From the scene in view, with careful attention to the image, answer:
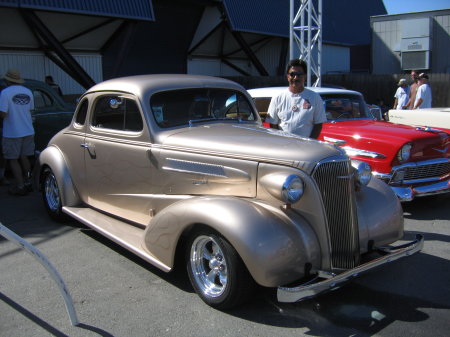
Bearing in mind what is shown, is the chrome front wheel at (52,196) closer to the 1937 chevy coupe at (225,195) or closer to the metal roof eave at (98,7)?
the 1937 chevy coupe at (225,195)

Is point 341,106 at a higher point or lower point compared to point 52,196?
higher

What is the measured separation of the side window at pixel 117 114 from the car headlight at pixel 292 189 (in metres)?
1.70

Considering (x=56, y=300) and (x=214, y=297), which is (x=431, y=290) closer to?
(x=214, y=297)

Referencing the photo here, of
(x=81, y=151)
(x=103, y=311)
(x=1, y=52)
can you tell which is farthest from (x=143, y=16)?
(x=103, y=311)

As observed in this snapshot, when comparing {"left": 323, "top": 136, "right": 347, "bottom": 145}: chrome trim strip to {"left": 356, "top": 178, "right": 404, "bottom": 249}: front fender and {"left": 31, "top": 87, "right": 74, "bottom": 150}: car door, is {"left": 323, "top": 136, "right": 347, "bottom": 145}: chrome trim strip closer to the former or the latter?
{"left": 356, "top": 178, "right": 404, "bottom": 249}: front fender

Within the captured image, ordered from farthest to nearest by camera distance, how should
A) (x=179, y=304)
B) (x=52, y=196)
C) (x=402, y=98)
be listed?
(x=402, y=98)
(x=52, y=196)
(x=179, y=304)

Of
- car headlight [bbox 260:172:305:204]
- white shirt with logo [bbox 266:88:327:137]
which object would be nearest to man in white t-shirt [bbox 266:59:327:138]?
white shirt with logo [bbox 266:88:327:137]

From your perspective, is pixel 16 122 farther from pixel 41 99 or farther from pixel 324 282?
pixel 324 282

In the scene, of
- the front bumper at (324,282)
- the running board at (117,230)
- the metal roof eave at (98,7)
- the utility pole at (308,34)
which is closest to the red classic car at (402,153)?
the front bumper at (324,282)

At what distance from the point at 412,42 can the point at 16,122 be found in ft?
68.5

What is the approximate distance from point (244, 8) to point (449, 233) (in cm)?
1673

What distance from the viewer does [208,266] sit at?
11.6 feet

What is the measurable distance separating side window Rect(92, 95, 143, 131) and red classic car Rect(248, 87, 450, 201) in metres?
3.01

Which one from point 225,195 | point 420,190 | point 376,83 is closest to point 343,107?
point 420,190
